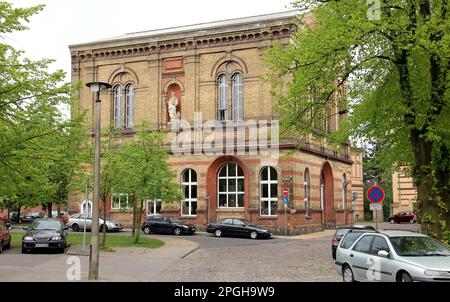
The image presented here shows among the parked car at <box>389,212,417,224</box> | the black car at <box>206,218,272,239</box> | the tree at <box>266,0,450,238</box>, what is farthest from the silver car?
the parked car at <box>389,212,417,224</box>

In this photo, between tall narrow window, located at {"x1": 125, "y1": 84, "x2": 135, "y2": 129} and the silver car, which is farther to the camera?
tall narrow window, located at {"x1": 125, "y1": 84, "x2": 135, "y2": 129}

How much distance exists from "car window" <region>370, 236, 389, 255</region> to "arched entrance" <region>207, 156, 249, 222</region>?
25961mm

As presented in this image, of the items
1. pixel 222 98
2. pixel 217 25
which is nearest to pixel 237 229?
pixel 222 98

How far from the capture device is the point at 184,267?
61.7ft

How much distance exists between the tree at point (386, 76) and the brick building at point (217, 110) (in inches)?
665

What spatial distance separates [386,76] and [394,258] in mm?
9169

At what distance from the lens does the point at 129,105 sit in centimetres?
4375

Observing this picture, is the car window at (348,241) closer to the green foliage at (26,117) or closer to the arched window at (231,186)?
the green foliage at (26,117)

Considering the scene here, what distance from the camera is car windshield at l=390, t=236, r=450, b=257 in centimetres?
1188

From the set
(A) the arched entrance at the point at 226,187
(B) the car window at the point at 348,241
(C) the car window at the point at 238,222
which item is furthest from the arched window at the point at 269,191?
(B) the car window at the point at 348,241

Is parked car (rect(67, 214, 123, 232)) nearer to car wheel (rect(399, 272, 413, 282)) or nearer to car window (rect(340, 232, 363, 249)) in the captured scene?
car window (rect(340, 232, 363, 249))

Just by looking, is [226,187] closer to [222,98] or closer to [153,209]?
[153,209]

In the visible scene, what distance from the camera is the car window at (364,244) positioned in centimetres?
1303
